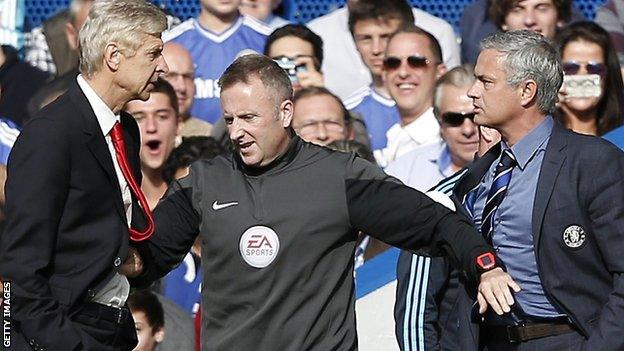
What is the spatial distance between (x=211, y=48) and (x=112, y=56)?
4.16 m

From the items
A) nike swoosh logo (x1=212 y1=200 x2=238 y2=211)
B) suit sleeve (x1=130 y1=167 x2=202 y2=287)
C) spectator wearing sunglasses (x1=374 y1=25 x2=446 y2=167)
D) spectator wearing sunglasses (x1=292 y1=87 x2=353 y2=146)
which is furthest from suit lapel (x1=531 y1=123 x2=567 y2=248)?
spectator wearing sunglasses (x1=374 y1=25 x2=446 y2=167)

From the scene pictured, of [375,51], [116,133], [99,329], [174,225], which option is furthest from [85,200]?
[375,51]

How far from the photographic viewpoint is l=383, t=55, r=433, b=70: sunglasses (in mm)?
8578

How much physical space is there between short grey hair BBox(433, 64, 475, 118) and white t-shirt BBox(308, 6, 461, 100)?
1621mm

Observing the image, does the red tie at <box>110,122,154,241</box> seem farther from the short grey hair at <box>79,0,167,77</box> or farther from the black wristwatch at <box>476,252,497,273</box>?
the black wristwatch at <box>476,252,497,273</box>

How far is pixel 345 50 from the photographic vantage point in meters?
9.61

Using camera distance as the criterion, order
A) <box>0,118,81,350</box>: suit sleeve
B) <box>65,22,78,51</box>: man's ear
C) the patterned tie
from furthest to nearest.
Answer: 1. <box>65,22,78,51</box>: man's ear
2. the patterned tie
3. <box>0,118,81,350</box>: suit sleeve

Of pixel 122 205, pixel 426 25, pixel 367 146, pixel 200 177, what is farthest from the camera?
pixel 426 25

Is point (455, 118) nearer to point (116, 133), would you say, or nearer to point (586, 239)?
point (586, 239)

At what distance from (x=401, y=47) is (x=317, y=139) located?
33.3 inches

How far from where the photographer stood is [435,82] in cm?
860

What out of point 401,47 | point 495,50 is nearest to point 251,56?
point 495,50

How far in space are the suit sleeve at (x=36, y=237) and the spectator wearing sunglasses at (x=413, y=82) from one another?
3816 millimetres

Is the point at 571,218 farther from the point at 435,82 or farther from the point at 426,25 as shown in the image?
the point at 426,25
